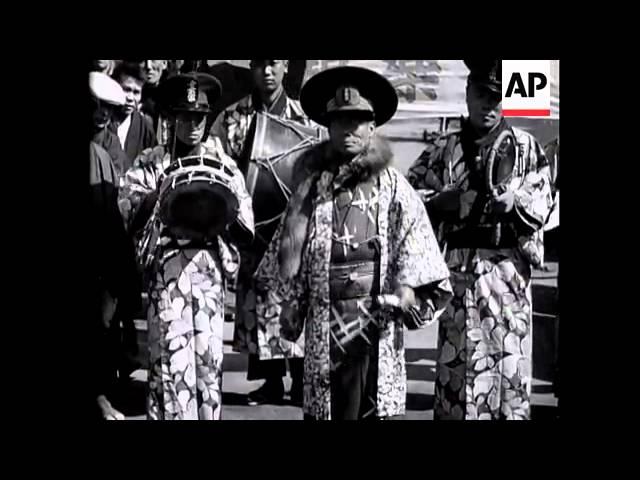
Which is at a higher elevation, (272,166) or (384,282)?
(272,166)

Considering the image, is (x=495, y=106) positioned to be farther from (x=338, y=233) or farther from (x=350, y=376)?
(x=350, y=376)

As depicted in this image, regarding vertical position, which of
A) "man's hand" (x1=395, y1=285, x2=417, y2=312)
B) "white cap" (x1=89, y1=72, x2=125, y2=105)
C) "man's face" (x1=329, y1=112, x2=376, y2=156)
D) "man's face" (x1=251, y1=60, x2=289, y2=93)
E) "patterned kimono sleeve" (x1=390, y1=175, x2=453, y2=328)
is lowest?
"man's hand" (x1=395, y1=285, x2=417, y2=312)

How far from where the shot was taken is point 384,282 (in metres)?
4.64

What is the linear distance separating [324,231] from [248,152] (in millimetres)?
1026

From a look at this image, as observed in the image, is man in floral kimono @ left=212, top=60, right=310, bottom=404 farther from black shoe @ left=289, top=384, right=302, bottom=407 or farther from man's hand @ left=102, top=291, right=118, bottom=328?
man's hand @ left=102, top=291, right=118, bottom=328

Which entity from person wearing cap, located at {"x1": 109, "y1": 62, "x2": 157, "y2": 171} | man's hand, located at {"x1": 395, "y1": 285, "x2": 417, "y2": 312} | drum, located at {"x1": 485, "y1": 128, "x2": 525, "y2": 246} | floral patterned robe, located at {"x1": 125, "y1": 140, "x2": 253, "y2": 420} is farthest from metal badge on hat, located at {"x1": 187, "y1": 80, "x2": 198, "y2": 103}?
drum, located at {"x1": 485, "y1": 128, "x2": 525, "y2": 246}

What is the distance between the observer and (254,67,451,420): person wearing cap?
462cm

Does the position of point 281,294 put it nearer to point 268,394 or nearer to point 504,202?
point 268,394

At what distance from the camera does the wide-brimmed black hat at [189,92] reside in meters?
4.90

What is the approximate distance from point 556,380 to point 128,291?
2.45 m

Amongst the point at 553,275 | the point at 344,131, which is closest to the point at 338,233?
the point at 344,131

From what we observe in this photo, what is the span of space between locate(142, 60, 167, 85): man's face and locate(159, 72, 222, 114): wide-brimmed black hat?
25.6 inches

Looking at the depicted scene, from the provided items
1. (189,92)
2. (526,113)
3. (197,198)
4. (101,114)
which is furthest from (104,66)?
(526,113)

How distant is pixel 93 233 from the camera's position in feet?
17.3
